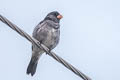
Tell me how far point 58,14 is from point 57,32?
1.19m

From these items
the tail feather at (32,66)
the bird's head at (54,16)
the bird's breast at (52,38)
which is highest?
the bird's breast at (52,38)

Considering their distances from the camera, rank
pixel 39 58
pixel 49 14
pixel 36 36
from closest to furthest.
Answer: pixel 36 36 → pixel 39 58 → pixel 49 14

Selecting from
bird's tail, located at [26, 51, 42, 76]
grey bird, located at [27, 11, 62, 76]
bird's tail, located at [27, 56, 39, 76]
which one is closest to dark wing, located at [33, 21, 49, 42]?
grey bird, located at [27, 11, 62, 76]

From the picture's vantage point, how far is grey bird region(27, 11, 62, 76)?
323 inches

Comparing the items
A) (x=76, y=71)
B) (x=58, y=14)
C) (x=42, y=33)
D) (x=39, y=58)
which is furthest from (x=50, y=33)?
(x=76, y=71)

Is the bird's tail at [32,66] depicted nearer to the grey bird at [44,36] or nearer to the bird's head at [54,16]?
the grey bird at [44,36]

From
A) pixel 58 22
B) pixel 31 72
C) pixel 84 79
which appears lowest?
pixel 31 72

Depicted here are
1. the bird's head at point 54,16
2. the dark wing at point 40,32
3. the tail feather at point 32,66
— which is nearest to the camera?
the dark wing at point 40,32

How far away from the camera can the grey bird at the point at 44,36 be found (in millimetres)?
8203

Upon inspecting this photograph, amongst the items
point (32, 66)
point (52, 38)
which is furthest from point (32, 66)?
point (52, 38)

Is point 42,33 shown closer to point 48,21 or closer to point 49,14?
point 48,21

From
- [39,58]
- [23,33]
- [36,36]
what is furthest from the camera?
[39,58]

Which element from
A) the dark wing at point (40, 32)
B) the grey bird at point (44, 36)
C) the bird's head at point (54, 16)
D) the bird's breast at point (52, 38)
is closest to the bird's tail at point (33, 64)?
the grey bird at point (44, 36)

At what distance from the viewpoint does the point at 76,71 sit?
509 centimetres
